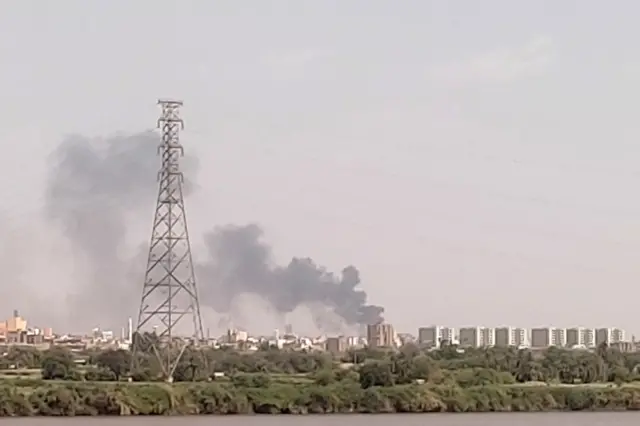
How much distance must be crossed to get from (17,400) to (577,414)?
54.7 ft

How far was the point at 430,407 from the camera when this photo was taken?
131ft

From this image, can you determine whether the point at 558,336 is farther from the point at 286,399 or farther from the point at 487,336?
the point at 286,399

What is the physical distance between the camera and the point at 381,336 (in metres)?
83.1

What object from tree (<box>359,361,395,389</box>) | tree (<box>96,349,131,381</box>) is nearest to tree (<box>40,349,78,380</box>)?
tree (<box>96,349,131,381</box>)

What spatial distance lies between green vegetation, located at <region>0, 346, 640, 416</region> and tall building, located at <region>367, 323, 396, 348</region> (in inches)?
1047

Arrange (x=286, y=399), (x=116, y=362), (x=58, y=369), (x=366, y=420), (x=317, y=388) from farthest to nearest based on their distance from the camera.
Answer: (x=116, y=362), (x=58, y=369), (x=317, y=388), (x=286, y=399), (x=366, y=420)

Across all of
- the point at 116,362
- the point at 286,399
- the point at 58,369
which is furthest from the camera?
the point at 116,362

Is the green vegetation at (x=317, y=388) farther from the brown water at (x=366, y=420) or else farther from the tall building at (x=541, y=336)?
the tall building at (x=541, y=336)

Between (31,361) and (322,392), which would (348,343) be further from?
(322,392)

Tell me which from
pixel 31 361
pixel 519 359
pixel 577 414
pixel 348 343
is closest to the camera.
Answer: pixel 577 414

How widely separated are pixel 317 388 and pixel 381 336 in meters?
43.5

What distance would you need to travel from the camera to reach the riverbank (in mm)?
36562

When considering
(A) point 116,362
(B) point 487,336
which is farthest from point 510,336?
(A) point 116,362

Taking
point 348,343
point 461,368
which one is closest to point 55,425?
point 461,368
